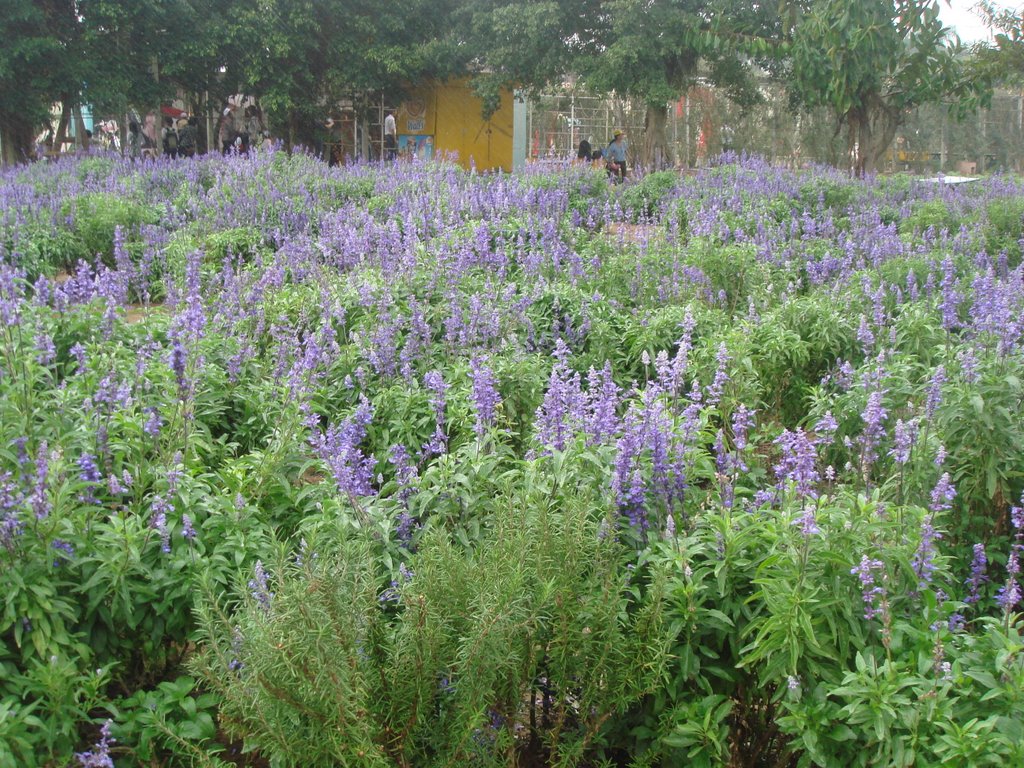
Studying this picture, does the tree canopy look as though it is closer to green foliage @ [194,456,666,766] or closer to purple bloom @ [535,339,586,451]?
purple bloom @ [535,339,586,451]

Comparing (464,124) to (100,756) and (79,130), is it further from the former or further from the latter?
(100,756)

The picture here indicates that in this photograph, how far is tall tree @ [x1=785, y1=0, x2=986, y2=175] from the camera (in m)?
19.0

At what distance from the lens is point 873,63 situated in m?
19.7

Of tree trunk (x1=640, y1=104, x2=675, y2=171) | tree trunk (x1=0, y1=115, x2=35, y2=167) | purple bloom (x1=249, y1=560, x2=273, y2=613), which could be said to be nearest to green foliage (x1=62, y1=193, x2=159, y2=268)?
purple bloom (x1=249, y1=560, x2=273, y2=613)

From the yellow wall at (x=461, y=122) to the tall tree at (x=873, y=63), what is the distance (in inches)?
473

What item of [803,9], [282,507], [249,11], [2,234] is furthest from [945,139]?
[282,507]

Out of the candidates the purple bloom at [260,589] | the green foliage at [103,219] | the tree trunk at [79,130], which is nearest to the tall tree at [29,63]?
the tree trunk at [79,130]

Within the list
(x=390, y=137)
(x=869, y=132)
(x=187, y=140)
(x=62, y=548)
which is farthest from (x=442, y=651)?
(x=390, y=137)

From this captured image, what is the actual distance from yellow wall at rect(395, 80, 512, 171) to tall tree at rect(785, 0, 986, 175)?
1201cm

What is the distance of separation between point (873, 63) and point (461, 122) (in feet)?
52.8

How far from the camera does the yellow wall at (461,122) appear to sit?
1283 inches

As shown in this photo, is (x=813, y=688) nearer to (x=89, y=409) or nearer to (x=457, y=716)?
(x=457, y=716)

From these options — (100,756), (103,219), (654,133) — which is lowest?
(100,756)

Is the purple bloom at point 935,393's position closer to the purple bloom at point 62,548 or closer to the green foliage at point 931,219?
the purple bloom at point 62,548
